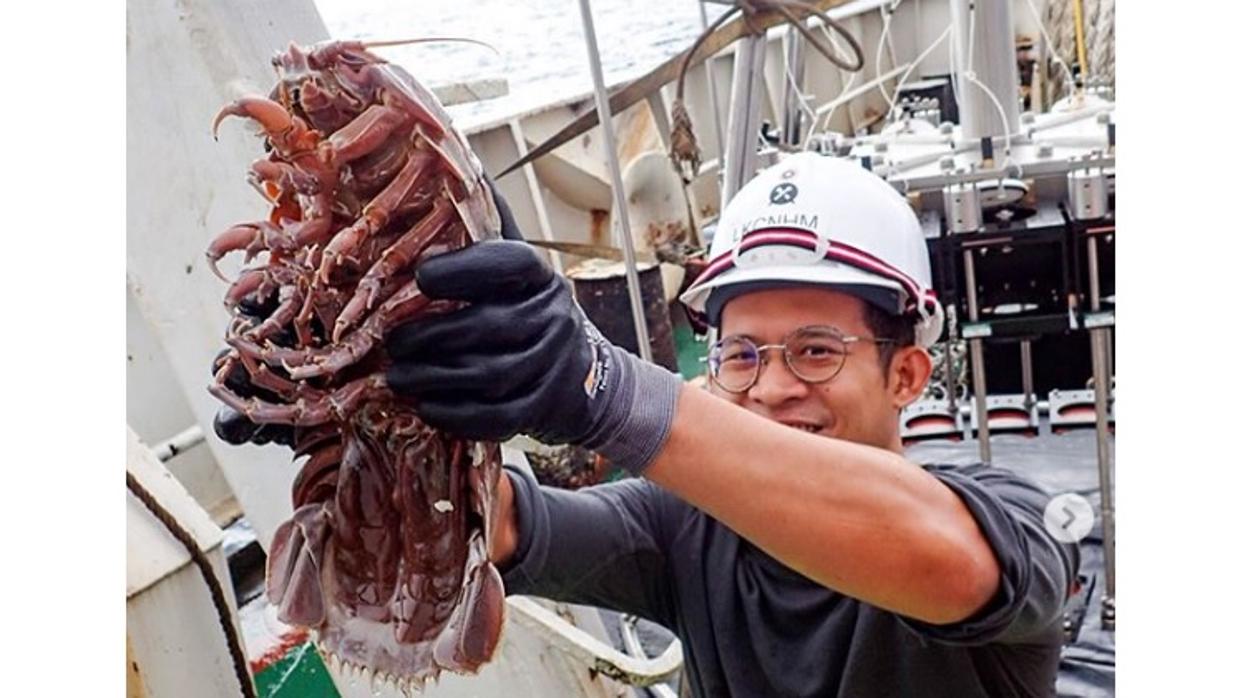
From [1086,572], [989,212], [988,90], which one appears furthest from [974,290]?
[1086,572]

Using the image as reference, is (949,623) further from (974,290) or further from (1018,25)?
(1018,25)

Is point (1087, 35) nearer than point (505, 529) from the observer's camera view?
No

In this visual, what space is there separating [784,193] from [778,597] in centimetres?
60

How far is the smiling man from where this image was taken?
1.23 m

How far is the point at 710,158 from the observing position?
6602mm

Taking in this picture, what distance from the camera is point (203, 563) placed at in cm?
207

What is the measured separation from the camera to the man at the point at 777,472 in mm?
1229

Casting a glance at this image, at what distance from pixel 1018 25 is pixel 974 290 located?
5.27m

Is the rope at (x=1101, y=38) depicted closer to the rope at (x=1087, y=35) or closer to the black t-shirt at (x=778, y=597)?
the rope at (x=1087, y=35)

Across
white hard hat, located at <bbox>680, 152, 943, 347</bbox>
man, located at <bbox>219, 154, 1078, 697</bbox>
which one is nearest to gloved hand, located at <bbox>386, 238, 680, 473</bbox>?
man, located at <bbox>219, 154, 1078, 697</bbox>

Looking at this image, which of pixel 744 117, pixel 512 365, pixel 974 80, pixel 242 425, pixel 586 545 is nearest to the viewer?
pixel 512 365

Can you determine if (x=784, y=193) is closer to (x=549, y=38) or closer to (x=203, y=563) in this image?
(x=203, y=563)

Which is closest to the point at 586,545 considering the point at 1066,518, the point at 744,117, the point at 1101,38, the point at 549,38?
the point at 1066,518

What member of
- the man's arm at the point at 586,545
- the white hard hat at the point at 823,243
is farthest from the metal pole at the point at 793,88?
the man's arm at the point at 586,545
